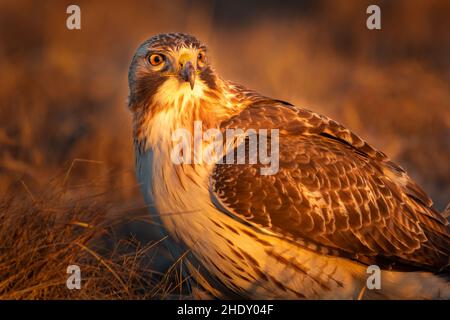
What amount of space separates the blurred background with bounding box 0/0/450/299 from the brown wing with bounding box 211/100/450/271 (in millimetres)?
818

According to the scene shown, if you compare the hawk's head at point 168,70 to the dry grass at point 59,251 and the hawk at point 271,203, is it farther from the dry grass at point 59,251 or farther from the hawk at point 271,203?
the dry grass at point 59,251

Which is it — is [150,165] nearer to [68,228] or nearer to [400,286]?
[68,228]

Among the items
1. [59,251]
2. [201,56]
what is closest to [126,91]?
[201,56]

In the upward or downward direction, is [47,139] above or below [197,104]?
below

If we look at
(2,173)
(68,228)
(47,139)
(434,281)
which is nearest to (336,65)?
(47,139)

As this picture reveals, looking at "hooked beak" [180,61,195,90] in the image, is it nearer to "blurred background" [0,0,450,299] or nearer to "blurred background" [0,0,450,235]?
"blurred background" [0,0,450,299]

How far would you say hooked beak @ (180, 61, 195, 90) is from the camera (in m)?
5.94

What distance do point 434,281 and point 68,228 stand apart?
2514 mm

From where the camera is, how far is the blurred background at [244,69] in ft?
33.8

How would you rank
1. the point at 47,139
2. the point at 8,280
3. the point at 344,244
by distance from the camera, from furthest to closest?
the point at 47,139 < the point at 344,244 < the point at 8,280

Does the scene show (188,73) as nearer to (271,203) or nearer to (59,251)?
(271,203)

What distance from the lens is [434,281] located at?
20.9ft

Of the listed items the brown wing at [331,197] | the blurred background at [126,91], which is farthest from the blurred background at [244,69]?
the brown wing at [331,197]

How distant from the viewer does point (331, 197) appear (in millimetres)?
6219
